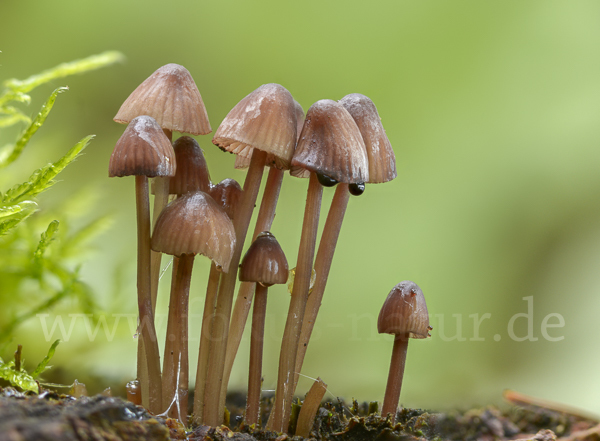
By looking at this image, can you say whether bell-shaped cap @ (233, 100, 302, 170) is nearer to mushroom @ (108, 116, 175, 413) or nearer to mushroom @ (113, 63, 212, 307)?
mushroom @ (113, 63, 212, 307)

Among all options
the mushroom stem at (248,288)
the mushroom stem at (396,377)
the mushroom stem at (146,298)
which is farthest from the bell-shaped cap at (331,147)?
the mushroom stem at (396,377)

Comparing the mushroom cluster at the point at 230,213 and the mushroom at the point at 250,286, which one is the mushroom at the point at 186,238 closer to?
the mushroom cluster at the point at 230,213

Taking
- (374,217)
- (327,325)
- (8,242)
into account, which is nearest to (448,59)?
(374,217)

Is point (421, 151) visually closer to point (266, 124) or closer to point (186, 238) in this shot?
point (266, 124)

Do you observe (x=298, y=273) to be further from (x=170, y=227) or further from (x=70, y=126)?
(x=70, y=126)

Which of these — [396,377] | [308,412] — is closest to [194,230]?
[308,412]
